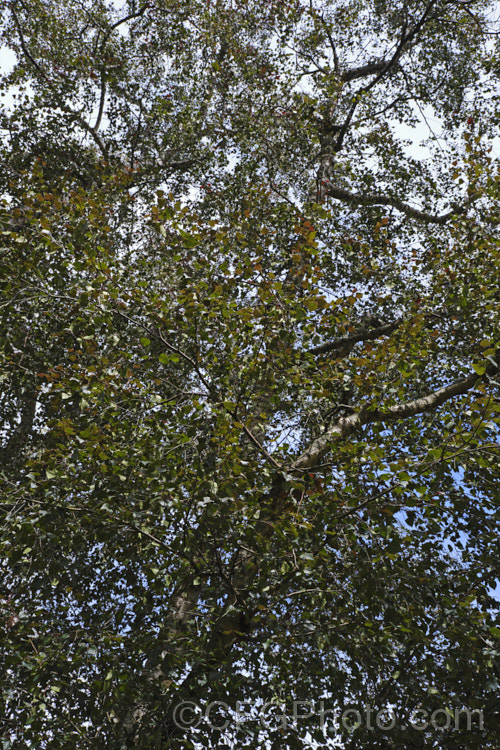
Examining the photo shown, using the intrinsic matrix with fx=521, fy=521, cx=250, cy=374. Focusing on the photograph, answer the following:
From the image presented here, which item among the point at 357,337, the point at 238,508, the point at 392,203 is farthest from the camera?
the point at 392,203

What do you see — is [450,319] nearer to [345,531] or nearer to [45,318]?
[345,531]

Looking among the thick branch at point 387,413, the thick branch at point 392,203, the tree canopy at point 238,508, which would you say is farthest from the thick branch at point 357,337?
the thick branch at point 392,203

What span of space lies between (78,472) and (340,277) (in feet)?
22.8

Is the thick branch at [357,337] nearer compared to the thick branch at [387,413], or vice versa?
the thick branch at [387,413]

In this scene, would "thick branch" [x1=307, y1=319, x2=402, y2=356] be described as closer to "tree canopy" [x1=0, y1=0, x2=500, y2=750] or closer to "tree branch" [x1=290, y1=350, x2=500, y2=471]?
"tree canopy" [x1=0, y1=0, x2=500, y2=750]

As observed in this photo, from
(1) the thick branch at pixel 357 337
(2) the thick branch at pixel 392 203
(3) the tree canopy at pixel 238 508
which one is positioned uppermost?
(2) the thick branch at pixel 392 203

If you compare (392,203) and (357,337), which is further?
(392,203)

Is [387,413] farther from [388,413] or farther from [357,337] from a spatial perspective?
[357,337]

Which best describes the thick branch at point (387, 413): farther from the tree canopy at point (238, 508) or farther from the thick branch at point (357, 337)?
the thick branch at point (357, 337)

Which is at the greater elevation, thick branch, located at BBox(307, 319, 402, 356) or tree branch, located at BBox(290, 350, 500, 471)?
thick branch, located at BBox(307, 319, 402, 356)

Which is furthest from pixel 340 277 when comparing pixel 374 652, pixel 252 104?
pixel 374 652

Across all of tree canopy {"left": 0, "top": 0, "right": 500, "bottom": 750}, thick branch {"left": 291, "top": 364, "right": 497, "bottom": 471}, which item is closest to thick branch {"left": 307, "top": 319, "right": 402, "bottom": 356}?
tree canopy {"left": 0, "top": 0, "right": 500, "bottom": 750}

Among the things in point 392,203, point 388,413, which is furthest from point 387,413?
point 392,203

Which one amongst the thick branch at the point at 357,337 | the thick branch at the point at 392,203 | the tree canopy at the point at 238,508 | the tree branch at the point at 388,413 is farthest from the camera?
the thick branch at the point at 392,203
